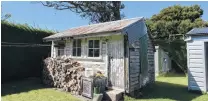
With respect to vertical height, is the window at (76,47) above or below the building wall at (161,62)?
above

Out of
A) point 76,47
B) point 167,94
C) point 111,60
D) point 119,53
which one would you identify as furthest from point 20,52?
point 167,94

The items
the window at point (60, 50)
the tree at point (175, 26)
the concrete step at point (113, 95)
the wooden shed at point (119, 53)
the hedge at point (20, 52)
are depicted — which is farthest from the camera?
the tree at point (175, 26)

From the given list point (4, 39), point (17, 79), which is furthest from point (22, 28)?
point (17, 79)

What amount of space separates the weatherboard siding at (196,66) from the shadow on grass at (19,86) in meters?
7.53

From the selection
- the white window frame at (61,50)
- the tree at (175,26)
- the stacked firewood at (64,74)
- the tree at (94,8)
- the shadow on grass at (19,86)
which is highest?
the tree at (94,8)

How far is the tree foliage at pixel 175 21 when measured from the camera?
77.5 ft

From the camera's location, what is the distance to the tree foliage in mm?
23625

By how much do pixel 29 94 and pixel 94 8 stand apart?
17.0 metres

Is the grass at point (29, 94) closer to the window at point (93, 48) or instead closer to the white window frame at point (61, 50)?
the window at point (93, 48)

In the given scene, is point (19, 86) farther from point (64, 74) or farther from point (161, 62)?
point (161, 62)

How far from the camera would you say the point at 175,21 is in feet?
81.4

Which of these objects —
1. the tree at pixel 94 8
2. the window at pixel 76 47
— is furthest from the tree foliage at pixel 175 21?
the window at pixel 76 47

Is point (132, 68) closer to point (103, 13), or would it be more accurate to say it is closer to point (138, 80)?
point (138, 80)

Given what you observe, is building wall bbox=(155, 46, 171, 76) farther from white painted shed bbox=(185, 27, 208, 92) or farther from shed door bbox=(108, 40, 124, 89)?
shed door bbox=(108, 40, 124, 89)
